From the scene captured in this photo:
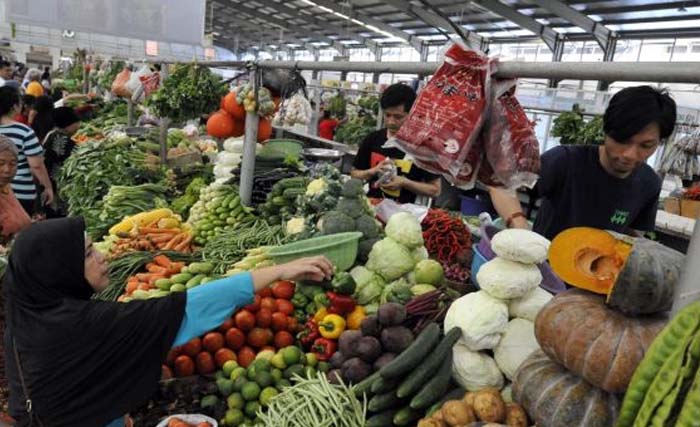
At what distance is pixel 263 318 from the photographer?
2697 millimetres

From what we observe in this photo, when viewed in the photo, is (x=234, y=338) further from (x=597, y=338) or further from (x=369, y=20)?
(x=369, y=20)

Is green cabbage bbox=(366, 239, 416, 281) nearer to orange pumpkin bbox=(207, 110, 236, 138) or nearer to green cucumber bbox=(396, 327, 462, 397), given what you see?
green cucumber bbox=(396, 327, 462, 397)

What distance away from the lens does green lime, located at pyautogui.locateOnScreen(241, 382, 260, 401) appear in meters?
2.27

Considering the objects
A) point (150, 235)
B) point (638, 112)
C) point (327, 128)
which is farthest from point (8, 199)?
point (327, 128)

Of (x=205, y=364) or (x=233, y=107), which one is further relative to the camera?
(x=233, y=107)

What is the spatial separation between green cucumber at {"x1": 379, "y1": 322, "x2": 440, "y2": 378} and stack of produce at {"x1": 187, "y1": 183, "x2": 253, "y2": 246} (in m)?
2.51

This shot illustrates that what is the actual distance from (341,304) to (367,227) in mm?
663

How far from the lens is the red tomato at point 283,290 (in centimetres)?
283

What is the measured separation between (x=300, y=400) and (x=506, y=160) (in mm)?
1285

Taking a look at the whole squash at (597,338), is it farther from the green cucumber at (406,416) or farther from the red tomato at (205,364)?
the red tomato at (205,364)

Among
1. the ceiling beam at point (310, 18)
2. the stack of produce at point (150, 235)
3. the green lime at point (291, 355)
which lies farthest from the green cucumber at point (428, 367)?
the ceiling beam at point (310, 18)

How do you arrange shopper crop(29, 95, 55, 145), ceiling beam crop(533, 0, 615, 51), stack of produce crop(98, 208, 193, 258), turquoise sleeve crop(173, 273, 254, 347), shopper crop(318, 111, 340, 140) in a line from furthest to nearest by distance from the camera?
shopper crop(318, 111, 340, 140)
ceiling beam crop(533, 0, 615, 51)
shopper crop(29, 95, 55, 145)
stack of produce crop(98, 208, 193, 258)
turquoise sleeve crop(173, 273, 254, 347)

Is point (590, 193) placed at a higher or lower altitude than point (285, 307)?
higher

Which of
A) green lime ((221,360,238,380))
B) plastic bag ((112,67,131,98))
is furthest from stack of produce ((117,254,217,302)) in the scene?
plastic bag ((112,67,131,98))
